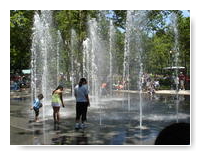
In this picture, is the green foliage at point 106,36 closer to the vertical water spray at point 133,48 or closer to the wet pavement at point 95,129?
the vertical water spray at point 133,48

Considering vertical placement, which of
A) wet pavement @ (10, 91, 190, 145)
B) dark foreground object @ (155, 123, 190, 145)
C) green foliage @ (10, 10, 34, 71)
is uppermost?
green foliage @ (10, 10, 34, 71)

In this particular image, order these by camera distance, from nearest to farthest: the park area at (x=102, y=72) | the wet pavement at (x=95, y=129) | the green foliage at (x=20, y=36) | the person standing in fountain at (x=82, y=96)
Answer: the wet pavement at (x=95, y=129) < the person standing in fountain at (x=82, y=96) < the park area at (x=102, y=72) < the green foliage at (x=20, y=36)

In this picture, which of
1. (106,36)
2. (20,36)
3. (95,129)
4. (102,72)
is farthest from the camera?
(102,72)

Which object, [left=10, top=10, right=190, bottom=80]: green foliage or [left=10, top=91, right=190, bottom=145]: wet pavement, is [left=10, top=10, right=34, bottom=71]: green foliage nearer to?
[left=10, top=10, right=190, bottom=80]: green foliage

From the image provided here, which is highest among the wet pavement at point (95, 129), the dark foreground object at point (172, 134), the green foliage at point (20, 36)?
the green foliage at point (20, 36)

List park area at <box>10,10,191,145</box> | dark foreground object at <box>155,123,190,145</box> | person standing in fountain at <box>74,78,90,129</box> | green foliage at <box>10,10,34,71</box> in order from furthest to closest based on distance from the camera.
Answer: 1. green foliage at <box>10,10,34,71</box>
2. park area at <box>10,10,191,145</box>
3. person standing in fountain at <box>74,78,90,129</box>
4. dark foreground object at <box>155,123,190,145</box>

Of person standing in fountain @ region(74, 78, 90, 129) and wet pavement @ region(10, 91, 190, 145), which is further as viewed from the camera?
person standing in fountain @ region(74, 78, 90, 129)

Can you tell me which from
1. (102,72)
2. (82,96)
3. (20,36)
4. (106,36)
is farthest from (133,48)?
(82,96)

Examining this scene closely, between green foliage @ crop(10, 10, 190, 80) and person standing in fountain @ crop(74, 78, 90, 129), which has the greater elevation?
green foliage @ crop(10, 10, 190, 80)

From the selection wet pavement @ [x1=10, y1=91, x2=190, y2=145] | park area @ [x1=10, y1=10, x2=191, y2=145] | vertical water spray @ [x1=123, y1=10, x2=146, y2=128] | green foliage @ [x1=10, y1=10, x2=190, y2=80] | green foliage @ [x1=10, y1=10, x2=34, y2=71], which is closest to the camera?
wet pavement @ [x1=10, y1=91, x2=190, y2=145]

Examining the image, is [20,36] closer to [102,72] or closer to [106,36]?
[106,36]

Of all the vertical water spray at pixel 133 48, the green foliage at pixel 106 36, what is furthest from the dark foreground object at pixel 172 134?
the vertical water spray at pixel 133 48

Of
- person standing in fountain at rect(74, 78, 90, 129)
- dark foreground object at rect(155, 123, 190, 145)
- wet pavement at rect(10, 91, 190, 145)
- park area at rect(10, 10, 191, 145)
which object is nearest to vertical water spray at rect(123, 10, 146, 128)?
park area at rect(10, 10, 191, 145)
